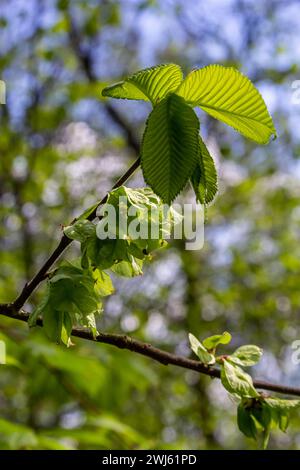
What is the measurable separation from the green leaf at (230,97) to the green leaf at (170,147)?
30mm

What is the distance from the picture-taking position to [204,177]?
2.03 feet

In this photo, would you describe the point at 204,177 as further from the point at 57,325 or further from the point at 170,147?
the point at 57,325

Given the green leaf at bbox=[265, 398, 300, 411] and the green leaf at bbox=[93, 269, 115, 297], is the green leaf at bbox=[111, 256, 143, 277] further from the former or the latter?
the green leaf at bbox=[265, 398, 300, 411]

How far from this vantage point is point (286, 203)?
161 inches

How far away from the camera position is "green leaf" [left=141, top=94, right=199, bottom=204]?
57 centimetres

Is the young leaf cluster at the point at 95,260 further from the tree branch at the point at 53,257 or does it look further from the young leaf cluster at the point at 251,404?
the young leaf cluster at the point at 251,404

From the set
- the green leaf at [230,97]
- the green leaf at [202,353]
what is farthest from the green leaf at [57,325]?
the green leaf at [230,97]

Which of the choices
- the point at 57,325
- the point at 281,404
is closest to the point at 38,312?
the point at 57,325

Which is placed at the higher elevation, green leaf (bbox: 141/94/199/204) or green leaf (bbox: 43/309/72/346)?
green leaf (bbox: 141/94/199/204)

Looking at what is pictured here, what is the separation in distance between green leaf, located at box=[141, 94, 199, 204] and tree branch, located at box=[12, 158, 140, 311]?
0.02 metres

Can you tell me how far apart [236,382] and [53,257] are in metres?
0.26

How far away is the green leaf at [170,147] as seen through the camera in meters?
0.57

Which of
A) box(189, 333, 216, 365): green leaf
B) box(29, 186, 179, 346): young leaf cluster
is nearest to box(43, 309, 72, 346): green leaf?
box(29, 186, 179, 346): young leaf cluster
